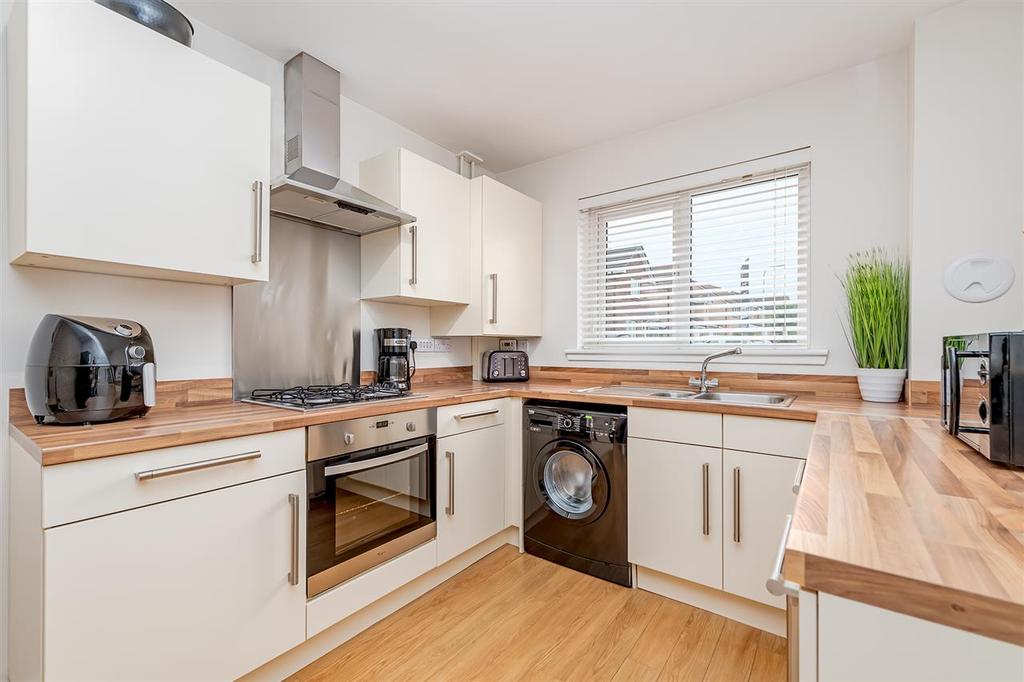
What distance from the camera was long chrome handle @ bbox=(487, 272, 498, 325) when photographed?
110 inches

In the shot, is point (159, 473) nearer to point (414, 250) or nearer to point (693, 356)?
point (414, 250)

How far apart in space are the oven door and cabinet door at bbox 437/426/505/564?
2.7 inches

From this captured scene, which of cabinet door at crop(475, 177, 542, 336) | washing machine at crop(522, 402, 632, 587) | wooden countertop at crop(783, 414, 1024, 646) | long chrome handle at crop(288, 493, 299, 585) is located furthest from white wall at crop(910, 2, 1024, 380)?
long chrome handle at crop(288, 493, 299, 585)

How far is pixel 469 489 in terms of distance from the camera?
7.45ft

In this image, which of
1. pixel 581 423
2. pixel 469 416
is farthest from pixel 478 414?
pixel 581 423

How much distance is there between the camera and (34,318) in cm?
146

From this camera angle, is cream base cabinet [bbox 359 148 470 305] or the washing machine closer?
the washing machine

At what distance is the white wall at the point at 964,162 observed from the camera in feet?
5.65

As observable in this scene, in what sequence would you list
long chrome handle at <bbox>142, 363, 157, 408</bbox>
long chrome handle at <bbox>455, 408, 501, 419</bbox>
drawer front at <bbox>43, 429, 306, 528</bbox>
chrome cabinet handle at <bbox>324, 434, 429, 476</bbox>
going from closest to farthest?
1. drawer front at <bbox>43, 429, 306, 528</bbox>
2. long chrome handle at <bbox>142, 363, 157, 408</bbox>
3. chrome cabinet handle at <bbox>324, 434, 429, 476</bbox>
4. long chrome handle at <bbox>455, 408, 501, 419</bbox>

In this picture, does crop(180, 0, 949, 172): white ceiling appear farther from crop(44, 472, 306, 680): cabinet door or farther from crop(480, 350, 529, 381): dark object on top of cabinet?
crop(44, 472, 306, 680): cabinet door

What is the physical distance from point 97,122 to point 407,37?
1195mm

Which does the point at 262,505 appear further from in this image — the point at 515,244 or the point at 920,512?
the point at 515,244

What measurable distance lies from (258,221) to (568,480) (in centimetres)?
187

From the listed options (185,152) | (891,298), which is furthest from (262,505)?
(891,298)
